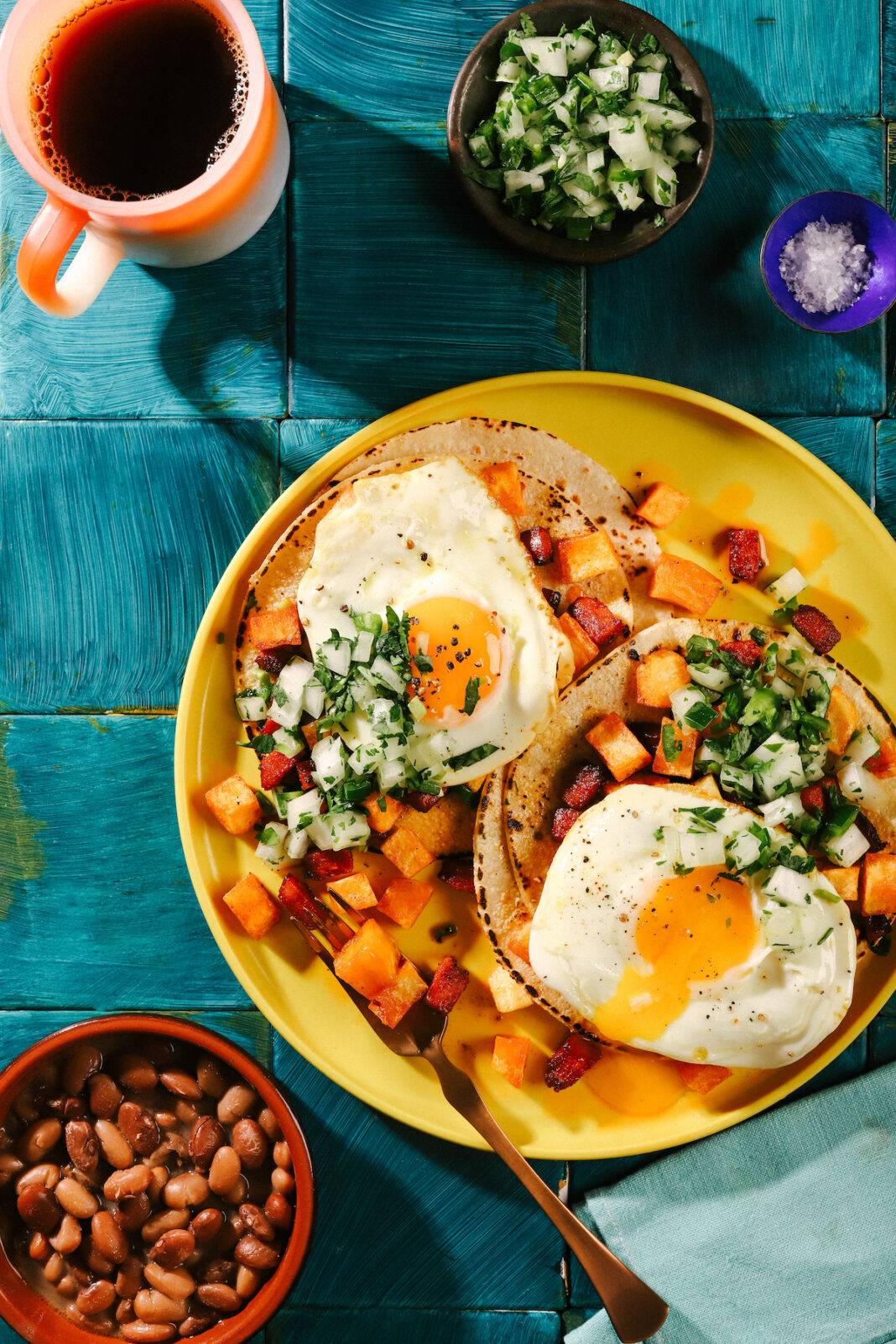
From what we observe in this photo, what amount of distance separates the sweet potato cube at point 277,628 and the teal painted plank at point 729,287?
4.17 ft

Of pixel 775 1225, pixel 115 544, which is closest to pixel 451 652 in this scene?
pixel 115 544

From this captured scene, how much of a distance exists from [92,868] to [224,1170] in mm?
1014

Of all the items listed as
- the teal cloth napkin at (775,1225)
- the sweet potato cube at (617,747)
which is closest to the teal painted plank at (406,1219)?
the teal cloth napkin at (775,1225)

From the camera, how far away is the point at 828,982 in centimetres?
296

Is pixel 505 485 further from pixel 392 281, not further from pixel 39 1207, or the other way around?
pixel 39 1207

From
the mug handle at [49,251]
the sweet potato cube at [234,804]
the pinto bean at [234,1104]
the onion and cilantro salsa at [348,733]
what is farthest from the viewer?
the pinto bean at [234,1104]

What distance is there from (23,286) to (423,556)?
1.23 meters

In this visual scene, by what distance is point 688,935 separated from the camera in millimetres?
2904

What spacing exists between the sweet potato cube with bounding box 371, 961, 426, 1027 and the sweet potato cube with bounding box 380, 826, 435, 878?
1.01 feet

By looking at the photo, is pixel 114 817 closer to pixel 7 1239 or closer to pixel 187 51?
pixel 7 1239

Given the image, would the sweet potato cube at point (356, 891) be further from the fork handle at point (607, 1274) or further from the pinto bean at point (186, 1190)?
the pinto bean at point (186, 1190)

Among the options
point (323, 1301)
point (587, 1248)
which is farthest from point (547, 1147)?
point (323, 1301)

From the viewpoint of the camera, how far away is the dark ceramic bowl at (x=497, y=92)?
9.55 ft

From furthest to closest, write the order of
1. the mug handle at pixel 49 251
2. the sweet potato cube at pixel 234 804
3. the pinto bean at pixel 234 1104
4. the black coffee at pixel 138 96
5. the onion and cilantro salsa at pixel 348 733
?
the pinto bean at pixel 234 1104 < the sweet potato cube at pixel 234 804 < the onion and cilantro salsa at pixel 348 733 < the black coffee at pixel 138 96 < the mug handle at pixel 49 251
